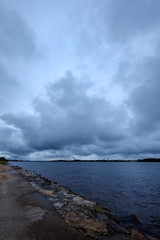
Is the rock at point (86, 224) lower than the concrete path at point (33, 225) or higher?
lower

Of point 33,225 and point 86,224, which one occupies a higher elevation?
point 33,225

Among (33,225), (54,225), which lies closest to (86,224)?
(54,225)

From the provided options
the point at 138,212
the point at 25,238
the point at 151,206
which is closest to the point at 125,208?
the point at 138,212

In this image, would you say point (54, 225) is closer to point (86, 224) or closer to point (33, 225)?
point (33, 225)

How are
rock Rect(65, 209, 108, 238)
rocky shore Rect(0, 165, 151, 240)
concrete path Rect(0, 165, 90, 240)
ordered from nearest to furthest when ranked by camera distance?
concrete path Rect(0, 165, 90, 240)
rocky shore Rect(0, 165, 151, 240)
rock Rect(65, 209, 108, 238)

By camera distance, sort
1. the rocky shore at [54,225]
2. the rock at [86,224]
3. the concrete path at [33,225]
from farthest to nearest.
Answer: the rock at [86,224]
the rocky shore at [54,225]
the concrete path at [33,225]

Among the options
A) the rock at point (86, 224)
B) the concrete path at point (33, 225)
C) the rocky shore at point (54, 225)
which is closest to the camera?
the concrete path at point (33, 225)

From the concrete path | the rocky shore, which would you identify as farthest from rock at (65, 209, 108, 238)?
the concrete path

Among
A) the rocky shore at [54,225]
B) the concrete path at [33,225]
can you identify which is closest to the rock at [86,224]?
the rocky shore at [54,225]

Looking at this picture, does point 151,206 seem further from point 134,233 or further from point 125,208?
point 134,233

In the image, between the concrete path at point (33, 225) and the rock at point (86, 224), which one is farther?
the rock at point (86, 224)

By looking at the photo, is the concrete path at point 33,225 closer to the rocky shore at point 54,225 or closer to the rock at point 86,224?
the rocky shore at point 54,225

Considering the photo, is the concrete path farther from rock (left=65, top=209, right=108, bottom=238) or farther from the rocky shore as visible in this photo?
rock (left=65, top=209, right=108, bottom=238)

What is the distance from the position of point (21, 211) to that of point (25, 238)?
129 inches
